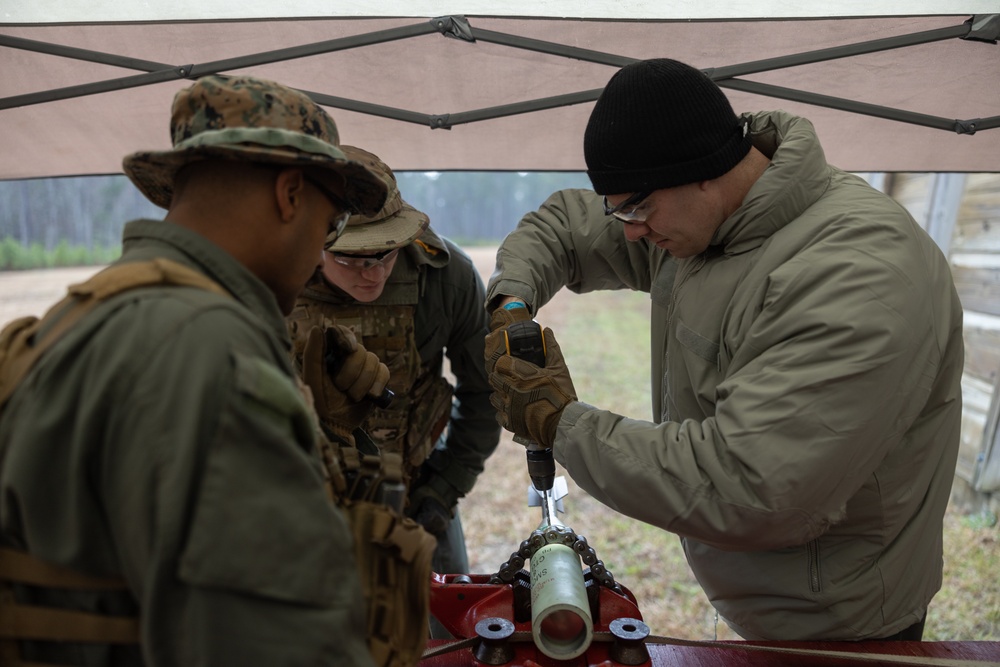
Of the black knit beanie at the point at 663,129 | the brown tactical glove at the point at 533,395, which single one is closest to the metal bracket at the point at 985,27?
the black knit beanie at the point at 663,129

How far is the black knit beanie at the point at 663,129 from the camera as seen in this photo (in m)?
1.75

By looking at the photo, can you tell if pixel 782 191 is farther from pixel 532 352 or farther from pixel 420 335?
pixel 420 335

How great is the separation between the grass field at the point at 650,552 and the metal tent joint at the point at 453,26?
2.30 meters

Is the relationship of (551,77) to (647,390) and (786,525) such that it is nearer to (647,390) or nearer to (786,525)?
(786,525)

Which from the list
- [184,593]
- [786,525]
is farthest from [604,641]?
[184,593]

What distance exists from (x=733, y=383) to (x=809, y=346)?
0.18 m

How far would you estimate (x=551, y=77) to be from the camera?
103 inches

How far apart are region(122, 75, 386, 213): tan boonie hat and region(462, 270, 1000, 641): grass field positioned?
2.37 metres

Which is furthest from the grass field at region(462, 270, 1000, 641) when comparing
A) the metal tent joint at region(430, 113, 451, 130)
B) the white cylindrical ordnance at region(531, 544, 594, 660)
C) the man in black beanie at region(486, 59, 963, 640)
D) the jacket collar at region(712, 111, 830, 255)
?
the metal tent joint at region(430, 113, 451, 130)

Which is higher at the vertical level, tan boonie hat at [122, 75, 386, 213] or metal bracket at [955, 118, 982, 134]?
tan boonie hat at [122, 75, 386, 213]

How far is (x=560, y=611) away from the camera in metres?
1.67

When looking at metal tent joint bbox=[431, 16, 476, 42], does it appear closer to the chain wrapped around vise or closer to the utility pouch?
the chain wrapped around vise

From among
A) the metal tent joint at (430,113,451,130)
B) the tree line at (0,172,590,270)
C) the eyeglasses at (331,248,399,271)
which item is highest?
the metal tent joint at (430,113,451,130)

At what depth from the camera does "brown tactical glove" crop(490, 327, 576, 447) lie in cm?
190
